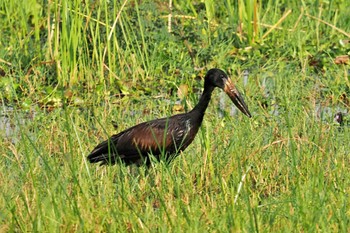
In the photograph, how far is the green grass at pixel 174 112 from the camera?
492 centimetres

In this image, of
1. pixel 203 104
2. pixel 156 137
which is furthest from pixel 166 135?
pixel 203 104

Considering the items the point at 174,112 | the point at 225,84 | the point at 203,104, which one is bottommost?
the point at 174,112

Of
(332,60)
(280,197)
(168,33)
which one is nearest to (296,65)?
(332,60)

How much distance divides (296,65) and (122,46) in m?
1.62

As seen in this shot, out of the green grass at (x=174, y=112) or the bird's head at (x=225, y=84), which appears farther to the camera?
the bird's head at (x=225, y=84)

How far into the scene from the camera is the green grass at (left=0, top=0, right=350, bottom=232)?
16.1ft

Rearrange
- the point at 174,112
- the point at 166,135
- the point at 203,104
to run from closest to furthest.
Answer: the point at 166,135 < the point at 203,104 < the point at 174,112

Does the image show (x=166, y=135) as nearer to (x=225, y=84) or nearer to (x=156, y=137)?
(x=156, y=137)

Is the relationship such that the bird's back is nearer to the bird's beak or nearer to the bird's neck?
the bird's neck

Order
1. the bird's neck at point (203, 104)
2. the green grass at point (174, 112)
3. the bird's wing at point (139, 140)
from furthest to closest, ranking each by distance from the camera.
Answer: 1. the bird's neck at point (203, 104)
2. the bird's wing at point (139, 140)
3. the green grass at point (174, 112)

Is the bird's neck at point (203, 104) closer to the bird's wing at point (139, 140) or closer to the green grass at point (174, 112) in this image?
the green grass at point (174, 112)

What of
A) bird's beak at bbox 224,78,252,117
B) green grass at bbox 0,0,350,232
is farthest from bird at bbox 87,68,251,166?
green grass at bbox 0,0,350,232

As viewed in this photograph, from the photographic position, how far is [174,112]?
8219 millimetres

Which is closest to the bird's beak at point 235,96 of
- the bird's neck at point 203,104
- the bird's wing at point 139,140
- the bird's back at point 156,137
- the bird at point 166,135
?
the bird at point 166,135
